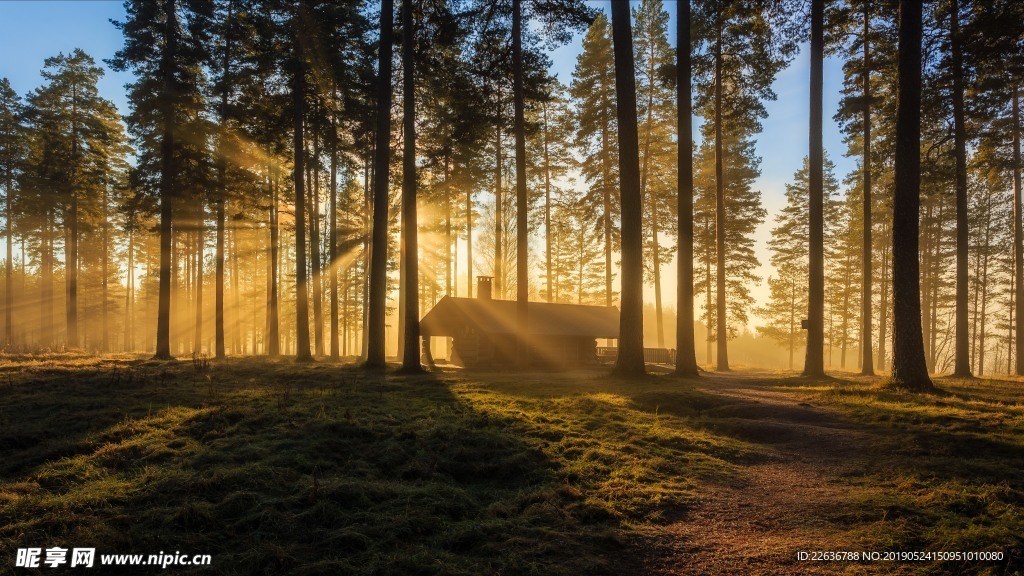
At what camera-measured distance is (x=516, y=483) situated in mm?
6332

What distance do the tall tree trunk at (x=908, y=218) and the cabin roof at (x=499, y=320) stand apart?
54.6 feet

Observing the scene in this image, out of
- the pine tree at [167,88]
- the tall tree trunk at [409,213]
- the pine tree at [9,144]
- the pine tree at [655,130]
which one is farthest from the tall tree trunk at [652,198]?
the pine tree at [9,144]

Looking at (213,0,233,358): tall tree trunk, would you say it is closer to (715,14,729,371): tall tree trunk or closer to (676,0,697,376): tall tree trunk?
(676,0,697,376): tall tree trunk

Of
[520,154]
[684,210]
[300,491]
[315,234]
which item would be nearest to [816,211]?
[684,210]

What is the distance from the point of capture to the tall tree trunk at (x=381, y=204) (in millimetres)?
18203

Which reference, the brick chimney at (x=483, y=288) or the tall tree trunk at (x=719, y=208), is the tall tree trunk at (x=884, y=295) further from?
the brick chimney at (x=483, y=288)

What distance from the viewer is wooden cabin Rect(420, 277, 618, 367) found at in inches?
1038

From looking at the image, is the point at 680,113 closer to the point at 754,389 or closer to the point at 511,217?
the point at 754,389

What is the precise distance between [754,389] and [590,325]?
15.6m

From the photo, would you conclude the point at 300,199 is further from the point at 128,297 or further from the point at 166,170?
the point at 128,297

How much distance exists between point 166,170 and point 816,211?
26577mm

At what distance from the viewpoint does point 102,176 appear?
32844 millimetres

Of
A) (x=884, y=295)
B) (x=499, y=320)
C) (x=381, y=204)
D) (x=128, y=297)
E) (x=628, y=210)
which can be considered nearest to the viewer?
(x=628, y=210)

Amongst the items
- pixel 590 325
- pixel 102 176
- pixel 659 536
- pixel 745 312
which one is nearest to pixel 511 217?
pixel 590 325
